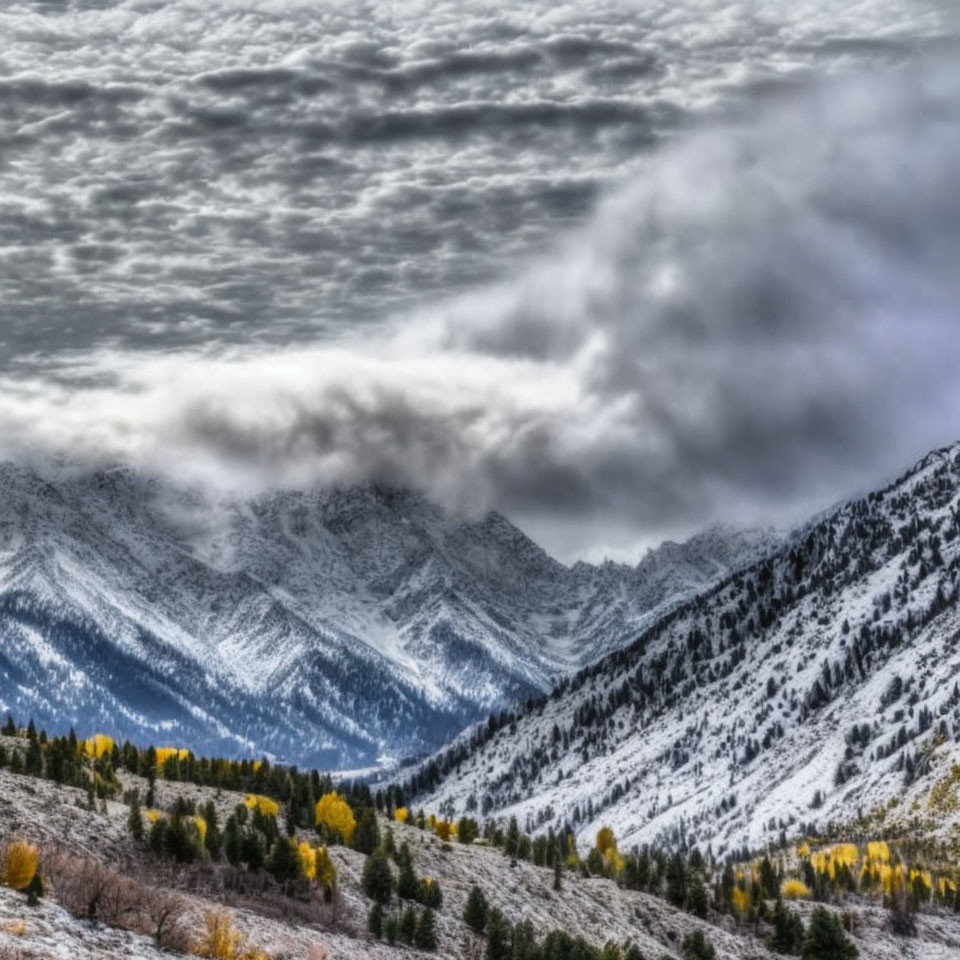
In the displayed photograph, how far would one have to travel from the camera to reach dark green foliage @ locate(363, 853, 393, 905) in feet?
285

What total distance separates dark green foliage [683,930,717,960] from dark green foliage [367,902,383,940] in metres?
41.0

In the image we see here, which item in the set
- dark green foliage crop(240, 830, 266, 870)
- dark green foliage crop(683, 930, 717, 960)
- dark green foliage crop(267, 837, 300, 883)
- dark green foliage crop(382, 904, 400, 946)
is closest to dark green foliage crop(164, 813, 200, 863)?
dark green foliage crop(240, 830, 266, 870)

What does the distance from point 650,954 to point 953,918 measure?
75.2m

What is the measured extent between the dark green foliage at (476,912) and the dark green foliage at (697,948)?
28975mm

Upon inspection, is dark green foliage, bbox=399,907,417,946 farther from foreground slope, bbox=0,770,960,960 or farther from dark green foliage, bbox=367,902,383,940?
foreground slope, bbox=0,770,960,960

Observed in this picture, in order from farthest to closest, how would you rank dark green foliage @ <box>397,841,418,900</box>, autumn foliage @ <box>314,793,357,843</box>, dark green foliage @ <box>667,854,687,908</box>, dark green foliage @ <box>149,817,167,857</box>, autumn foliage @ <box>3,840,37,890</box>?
dark green foliage @ <box>667,854,687,908</box> → autumn foliage @ <box>314,793,357,843</box> → dark green foliage @ <box>397,841,418,900</box> → dark green foliage @ <box>149,817,167,857</box> → autumn foliage @ <box>3,840,37,890</box>

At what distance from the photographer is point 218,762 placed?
14462 cm

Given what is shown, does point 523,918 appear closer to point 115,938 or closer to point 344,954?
point 344,954

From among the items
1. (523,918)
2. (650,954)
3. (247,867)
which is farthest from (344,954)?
(650,954)

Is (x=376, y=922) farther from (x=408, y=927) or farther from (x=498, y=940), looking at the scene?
(x=498, y=940)

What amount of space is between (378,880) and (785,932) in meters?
56.7

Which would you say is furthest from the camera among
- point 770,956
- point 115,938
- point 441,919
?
point 770,956

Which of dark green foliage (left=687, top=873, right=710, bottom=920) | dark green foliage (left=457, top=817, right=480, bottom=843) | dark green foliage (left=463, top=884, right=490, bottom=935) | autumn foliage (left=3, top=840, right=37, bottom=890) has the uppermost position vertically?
autumn foliage (left=3, top=840, right=37, bottom=890)

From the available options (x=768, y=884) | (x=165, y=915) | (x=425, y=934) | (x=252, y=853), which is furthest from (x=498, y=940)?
(x=768, y=884)
